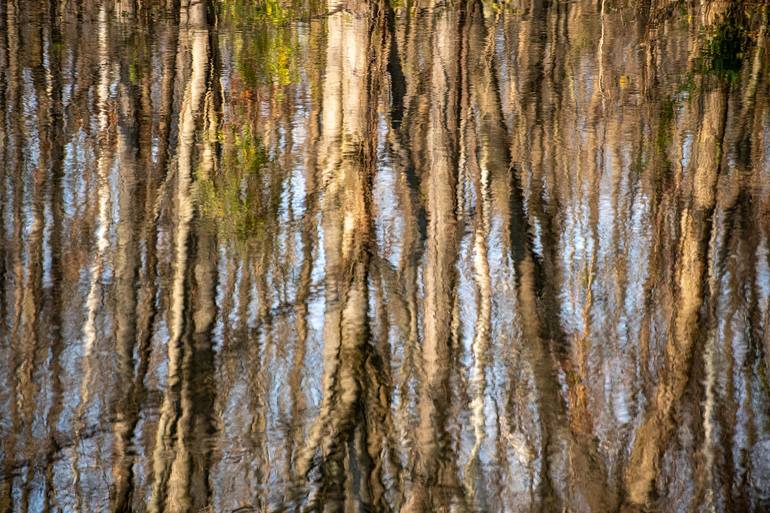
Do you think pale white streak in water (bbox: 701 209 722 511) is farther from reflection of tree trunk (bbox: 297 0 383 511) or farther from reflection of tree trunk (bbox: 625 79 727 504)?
reflection of tree trunk (bbox: 297 0 383 511)

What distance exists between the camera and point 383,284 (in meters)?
4.05

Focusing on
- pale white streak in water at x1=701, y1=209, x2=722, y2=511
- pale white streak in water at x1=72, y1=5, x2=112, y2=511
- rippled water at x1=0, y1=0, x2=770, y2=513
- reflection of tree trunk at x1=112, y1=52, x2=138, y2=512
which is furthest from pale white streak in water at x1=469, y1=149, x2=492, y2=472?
pale white streak in water at x1=72, y1=5, x2=112, y2=511

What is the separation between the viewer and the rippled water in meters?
2.94

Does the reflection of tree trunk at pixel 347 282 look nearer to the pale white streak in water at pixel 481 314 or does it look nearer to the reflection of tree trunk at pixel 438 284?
the reflection of tree trunk at pixel 438 284

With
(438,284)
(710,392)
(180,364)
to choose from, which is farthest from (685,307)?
(180,364)

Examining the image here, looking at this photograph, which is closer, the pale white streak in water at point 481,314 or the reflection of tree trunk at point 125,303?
the reflection of tree trunk at point 125,303

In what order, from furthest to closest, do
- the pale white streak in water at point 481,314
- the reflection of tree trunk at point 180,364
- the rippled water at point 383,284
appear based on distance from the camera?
the pale white streak in water at point 481,314 < the rippled water at point 383,284 < the reflection of tree trunk at point 180,364

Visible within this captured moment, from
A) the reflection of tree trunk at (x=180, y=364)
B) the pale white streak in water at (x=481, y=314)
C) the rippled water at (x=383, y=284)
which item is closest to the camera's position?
the reflection of tree trunk at (x=180, y=364)

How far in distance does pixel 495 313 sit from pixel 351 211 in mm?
1137

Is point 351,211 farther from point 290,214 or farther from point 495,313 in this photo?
point 495,313

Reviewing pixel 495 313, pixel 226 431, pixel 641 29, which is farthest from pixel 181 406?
pixel 641 29

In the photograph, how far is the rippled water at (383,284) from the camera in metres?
2.94

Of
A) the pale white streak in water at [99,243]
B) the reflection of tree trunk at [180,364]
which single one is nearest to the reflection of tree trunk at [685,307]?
the reflection of tree trunk at [180,364]

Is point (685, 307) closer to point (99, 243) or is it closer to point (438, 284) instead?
point (438, 284)
